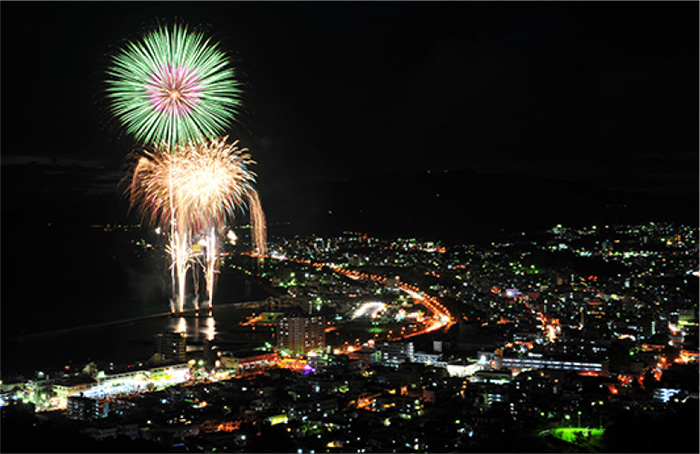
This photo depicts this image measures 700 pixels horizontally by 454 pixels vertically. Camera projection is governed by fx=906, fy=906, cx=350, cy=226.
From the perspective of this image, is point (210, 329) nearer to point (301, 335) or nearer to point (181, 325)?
point (181, 325)

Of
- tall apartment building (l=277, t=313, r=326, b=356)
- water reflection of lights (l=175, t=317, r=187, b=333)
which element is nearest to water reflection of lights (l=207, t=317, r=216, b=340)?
water reflection of lights (l=175, t=317, r=187, b=333)

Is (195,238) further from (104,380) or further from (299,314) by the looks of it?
(104,380)

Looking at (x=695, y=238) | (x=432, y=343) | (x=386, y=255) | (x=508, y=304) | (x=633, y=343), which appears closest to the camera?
(x=633, y=343)

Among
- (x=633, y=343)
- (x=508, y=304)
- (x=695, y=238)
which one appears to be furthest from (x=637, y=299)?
(x=695, y=238)

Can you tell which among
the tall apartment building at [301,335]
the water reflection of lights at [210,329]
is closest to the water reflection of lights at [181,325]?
the water reflection of lights at [210,329]

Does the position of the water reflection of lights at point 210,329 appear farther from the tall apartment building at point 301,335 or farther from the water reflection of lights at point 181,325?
the tall apartment building at point 301,335

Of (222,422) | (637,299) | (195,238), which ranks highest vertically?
(195,238)

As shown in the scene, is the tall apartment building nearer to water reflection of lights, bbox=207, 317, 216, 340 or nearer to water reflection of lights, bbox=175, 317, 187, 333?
water reflection of lights, bbox=207, 317, 216, 340

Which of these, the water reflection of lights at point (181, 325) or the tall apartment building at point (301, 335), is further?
the water reflection of lights at point (181, 325)
